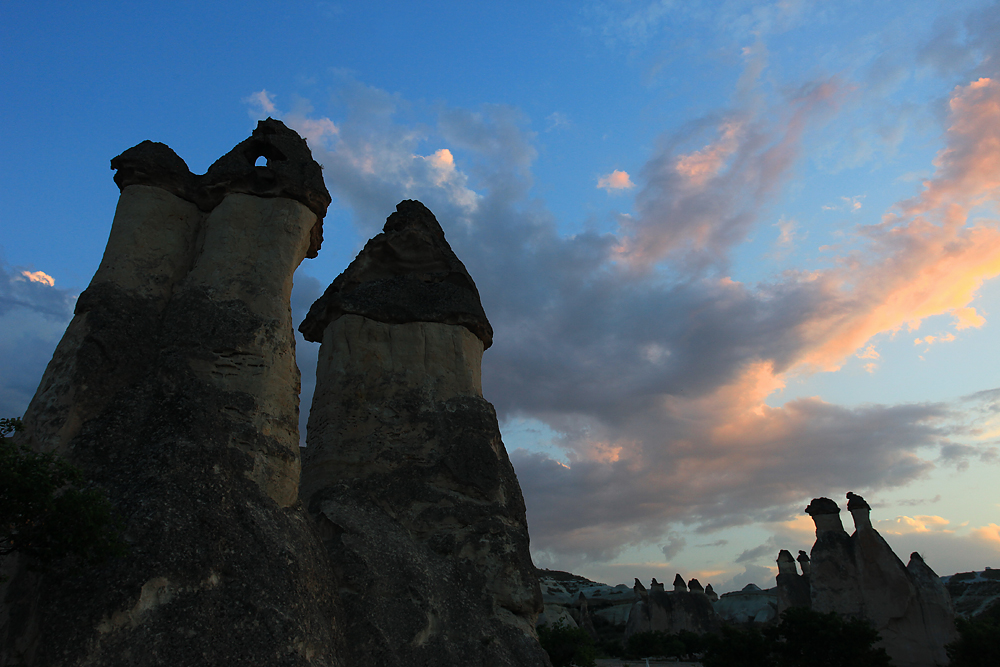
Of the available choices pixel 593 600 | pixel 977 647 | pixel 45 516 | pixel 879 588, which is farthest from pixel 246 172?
pixel 593 600

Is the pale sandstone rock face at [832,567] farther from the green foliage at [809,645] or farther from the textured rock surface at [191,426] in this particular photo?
the textured rock surface at [191,426]

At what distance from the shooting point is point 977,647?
70.5 feet

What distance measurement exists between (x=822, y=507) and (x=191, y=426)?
1210 inches

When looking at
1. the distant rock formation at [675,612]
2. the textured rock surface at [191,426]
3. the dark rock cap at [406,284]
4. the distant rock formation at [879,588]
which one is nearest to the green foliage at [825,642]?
→ the distant rock formation at [879,588]

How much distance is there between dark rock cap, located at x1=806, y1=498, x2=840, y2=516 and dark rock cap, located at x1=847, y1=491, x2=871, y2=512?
2.54 ft

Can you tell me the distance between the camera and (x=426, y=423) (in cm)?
1424

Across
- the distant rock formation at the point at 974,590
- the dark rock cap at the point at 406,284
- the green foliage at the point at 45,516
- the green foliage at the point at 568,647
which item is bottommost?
the green foliage at the point at 568,647

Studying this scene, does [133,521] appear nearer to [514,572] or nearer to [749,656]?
[514,572]

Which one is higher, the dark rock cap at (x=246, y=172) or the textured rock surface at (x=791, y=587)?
the dark rock cap at (x=246, y=172)

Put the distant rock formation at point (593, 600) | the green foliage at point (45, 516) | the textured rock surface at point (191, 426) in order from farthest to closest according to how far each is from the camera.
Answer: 1. the distant rock formation at point (593, 600)
2. the textured rock surface at point (191, 426)
3. the green foliage at point (45, 516)

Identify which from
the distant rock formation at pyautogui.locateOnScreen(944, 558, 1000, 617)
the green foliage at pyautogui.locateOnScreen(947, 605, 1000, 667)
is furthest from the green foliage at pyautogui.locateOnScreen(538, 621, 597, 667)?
the distant rock formation at pyautogui.locateOnScreen(944, 558, 1000, 617)

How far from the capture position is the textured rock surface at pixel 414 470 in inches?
432

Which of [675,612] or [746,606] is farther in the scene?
[746,606]

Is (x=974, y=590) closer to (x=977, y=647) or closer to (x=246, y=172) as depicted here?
(x=977, y=647)
